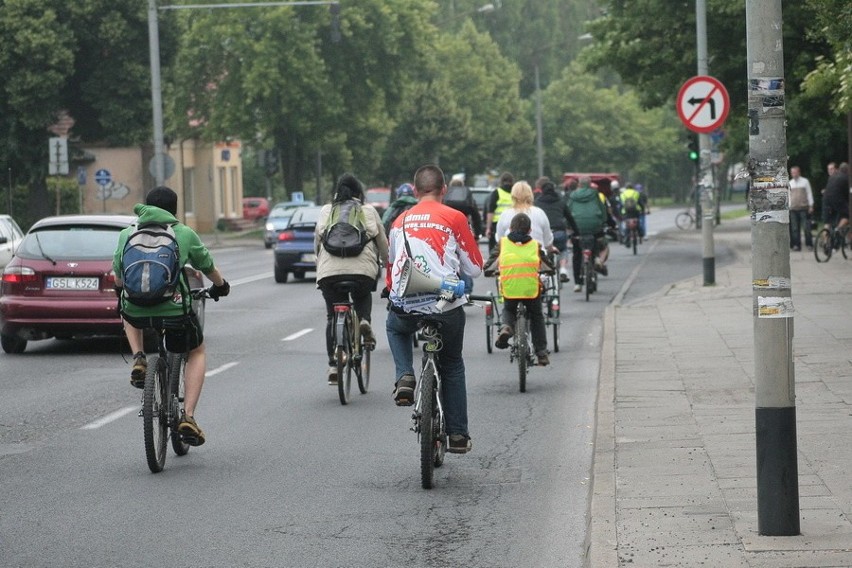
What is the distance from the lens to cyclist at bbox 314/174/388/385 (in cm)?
1245

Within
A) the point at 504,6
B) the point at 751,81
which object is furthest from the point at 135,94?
the point at 504,6

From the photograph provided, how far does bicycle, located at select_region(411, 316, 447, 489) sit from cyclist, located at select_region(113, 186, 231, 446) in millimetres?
1306

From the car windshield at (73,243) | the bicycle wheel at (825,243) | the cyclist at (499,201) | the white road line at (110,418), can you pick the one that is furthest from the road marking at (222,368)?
the bicycle wheel at (825,243)

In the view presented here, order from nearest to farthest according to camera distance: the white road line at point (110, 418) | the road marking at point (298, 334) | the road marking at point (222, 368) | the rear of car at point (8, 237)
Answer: the white road line at point (110, 418) < the road marking at point (222, 368) < the road marking at point (298, 334) < the rear of car at point (8, 237)

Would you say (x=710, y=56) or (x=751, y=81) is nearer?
(x=751, y=81)

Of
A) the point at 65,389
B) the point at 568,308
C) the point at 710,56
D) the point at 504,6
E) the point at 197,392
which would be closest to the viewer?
the point at 197,392

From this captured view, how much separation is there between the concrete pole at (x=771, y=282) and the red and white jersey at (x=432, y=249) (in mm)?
2380

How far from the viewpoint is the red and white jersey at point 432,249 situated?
8.77 meters

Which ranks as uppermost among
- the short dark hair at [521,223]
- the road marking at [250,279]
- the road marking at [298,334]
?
the short dark hair at [521,223]

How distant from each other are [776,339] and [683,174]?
4756 inches

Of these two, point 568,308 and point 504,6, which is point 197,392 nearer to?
point 568,308

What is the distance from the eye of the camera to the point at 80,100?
2116 inches

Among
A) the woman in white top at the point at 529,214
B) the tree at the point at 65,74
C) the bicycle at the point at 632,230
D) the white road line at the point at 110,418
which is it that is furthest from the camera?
the tree at the point at 65,74

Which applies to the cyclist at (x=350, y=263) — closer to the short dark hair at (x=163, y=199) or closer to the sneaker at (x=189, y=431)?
the sneaker at (x=189, y=431)
